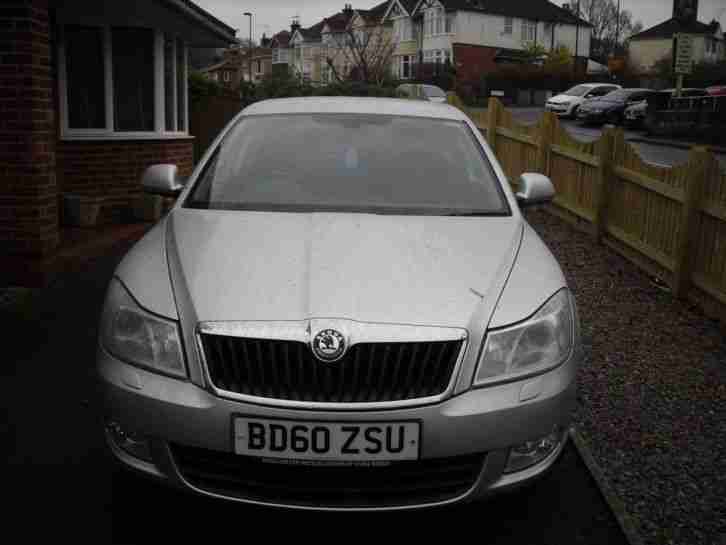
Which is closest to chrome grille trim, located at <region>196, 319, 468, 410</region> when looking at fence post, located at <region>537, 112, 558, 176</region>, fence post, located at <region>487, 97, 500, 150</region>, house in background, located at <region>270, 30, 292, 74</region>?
fence post, located at <region>537, 112, 558, 176</region>

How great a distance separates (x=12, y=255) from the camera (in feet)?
23.1

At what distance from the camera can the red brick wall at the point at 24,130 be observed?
6.79 metres

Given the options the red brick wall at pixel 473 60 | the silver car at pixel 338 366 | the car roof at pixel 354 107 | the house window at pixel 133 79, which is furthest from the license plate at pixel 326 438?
the red brick wall at pixel 473 60

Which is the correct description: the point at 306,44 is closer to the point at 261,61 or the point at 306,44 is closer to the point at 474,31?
the point at 261,61

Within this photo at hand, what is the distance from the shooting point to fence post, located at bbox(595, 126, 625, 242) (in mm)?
9211

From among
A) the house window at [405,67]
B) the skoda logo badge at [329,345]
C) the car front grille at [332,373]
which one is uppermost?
the house window at [405,67]

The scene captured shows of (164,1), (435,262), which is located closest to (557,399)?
(435,262)

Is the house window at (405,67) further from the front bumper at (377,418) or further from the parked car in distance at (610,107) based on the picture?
the front bumper at (377,418)

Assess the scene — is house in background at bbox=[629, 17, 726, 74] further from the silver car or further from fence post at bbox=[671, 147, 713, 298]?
the silver car

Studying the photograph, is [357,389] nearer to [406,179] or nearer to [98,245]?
[406,179]

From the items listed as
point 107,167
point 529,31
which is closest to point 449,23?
point 529,31

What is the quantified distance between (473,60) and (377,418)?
71735mm

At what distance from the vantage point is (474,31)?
71312 mm

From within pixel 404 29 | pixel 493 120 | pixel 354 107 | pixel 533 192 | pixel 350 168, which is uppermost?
pixel 404 29
